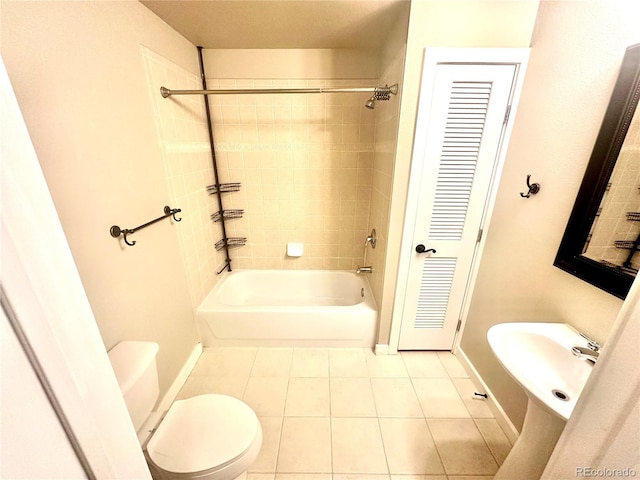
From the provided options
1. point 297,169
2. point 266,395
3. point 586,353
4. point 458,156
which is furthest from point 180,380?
point 458,156

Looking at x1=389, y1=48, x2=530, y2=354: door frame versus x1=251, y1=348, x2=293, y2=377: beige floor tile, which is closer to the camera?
x1=389, y1=48, x2=530, y2=354: door frame

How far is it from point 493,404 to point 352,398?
873mm

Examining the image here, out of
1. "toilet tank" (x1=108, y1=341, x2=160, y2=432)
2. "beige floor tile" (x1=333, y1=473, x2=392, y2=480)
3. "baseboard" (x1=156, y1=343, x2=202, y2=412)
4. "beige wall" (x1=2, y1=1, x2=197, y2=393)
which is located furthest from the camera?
"baseboard" (x1=156, y1=343, x2=202, y2=412)

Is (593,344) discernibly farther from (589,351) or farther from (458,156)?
(458,156)

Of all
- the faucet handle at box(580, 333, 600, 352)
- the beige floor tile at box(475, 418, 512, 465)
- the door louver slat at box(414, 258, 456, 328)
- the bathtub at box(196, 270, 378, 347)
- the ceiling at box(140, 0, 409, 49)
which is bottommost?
the beige floor tile at box(475, 418, 512, 465)

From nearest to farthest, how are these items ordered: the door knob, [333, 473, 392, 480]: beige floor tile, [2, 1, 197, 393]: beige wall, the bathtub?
1. [2, 1, 197, 393]: beige wall
2. [333, 473, 392, 480]: beige floor tile
3. the door knob
4. the bathtub

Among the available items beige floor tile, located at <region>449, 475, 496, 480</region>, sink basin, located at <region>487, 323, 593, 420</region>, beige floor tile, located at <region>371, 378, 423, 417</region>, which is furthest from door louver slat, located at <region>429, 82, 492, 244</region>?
beige floor tile, located at <region>449, 475, 496, 480</region>

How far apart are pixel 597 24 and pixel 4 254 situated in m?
1.88

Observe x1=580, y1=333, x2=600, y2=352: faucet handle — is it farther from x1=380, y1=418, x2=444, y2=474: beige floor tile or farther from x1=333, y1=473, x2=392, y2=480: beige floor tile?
x1=333, y1=473, x2=392, y2=480: beige floor tile

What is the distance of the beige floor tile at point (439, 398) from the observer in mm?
1540

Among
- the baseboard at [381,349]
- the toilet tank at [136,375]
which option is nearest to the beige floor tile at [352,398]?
the baseboard at [381,349]

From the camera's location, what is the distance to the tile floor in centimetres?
128

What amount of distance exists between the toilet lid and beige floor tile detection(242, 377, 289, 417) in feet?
1.62

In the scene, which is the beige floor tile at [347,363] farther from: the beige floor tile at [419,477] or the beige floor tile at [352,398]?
the beige floor tile at [419,477]
